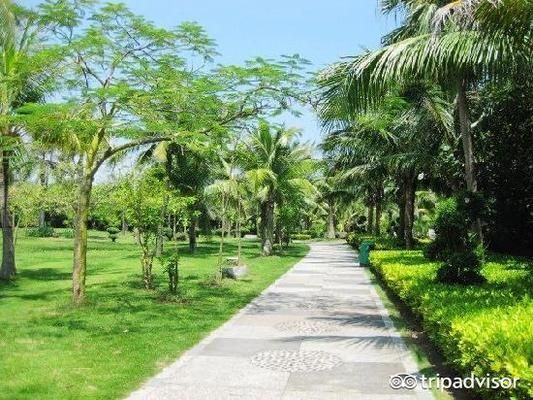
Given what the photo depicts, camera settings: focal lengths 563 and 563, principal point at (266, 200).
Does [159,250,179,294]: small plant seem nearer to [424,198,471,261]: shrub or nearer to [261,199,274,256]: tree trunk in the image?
[424,198,471,261]: shrub

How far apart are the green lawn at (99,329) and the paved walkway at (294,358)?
395 mm

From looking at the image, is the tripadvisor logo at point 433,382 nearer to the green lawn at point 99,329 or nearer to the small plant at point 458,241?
the green lawn at point 99,329

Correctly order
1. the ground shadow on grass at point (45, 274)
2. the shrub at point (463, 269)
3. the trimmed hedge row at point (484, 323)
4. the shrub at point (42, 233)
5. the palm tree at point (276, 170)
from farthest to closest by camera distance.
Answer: the shrub at point (42, 233) → the palm tree at point (276, 170) → the ground shadow on grass at point (45, 274) → the shrub at point (463, 269) → the trimmed hedge row at point (484, 323)

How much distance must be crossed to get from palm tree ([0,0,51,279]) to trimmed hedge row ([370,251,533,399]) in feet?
25.1

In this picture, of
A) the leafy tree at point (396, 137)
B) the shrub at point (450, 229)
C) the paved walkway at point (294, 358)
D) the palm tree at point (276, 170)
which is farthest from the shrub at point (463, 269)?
the palm tree at point (276, 170)

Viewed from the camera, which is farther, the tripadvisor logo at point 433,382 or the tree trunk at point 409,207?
the tree trunk at point 409,207

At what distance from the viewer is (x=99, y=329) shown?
29.8 ft

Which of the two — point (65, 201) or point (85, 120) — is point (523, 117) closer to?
point (85, 120)

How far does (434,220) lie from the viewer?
36.3 ft

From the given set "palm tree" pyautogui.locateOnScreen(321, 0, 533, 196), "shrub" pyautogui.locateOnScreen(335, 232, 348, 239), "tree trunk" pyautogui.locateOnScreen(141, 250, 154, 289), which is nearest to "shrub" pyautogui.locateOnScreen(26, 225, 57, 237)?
"shrub" pyautogui.locateOnScreen(335, 232, 348, 239)

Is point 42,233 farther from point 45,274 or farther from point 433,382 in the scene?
point 433,382

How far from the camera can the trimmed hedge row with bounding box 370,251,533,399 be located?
4499 millimetres

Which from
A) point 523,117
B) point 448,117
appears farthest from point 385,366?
point 523,117

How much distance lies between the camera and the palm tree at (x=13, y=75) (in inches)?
420
